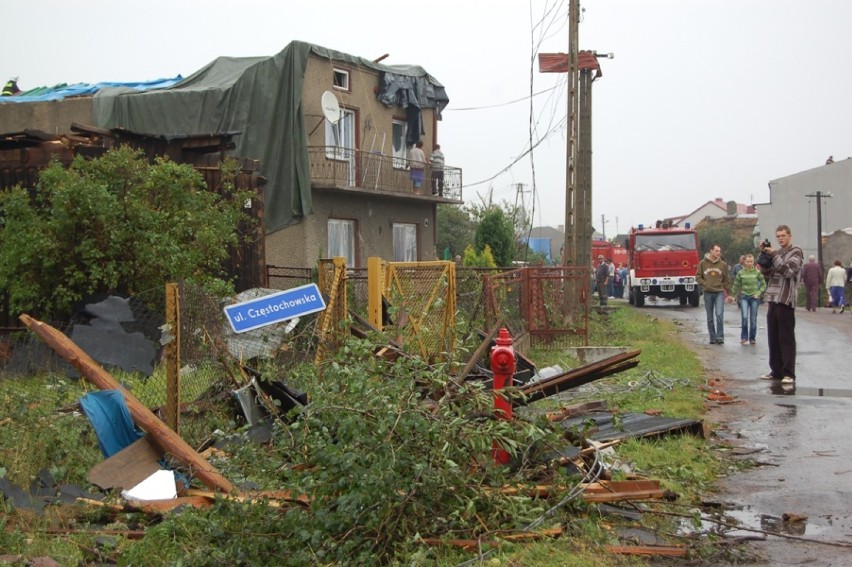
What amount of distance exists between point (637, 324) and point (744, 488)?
16.8 meters

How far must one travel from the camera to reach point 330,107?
25.4m

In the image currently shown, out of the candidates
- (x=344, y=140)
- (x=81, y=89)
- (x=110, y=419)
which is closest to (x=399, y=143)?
(x=344, y=140)

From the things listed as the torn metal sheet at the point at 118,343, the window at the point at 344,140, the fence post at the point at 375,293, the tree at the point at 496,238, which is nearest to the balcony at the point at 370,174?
the window at the point at 344,140

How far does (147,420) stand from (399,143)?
2420 centimetres

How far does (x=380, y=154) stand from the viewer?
2820cm

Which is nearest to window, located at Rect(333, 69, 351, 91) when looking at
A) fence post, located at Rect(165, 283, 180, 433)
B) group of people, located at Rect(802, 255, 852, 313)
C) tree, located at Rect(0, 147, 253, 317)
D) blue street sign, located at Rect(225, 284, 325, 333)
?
tree, located at Rect(0, 147, 253, 317)

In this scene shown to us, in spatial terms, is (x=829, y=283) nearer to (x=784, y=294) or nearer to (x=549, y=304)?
(x=549, y=304)

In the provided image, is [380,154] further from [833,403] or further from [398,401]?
[398,401]

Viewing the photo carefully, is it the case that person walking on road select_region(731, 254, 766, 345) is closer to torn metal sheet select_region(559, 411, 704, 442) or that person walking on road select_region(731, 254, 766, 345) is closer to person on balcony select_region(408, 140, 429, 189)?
torn metal sheet select_region(559, 411, 704, 442)

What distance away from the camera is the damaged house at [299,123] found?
82.5ft

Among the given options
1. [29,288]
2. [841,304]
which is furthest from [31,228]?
[841,304]

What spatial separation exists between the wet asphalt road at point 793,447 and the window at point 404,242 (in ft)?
49.4

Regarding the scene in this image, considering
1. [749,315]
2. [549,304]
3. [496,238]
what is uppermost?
[496,238]

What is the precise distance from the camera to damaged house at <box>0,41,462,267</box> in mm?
25141
